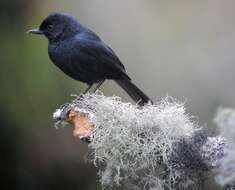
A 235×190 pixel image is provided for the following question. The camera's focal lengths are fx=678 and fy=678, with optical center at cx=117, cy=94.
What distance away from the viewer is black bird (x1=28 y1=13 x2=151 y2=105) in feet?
15.9

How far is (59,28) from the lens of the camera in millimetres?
4965

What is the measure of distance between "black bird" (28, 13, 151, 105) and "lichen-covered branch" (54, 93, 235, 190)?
1.55m

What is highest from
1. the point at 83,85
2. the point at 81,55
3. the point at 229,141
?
the point at 83,85

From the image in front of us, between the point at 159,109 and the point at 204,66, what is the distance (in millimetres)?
3141

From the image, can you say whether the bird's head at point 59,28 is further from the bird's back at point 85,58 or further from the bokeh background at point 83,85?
the bokeh background at point 83,85

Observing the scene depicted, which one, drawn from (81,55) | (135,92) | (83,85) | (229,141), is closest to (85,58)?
(81,55)

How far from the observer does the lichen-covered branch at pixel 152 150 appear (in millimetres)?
2992

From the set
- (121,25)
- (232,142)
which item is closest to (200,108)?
(121,25)

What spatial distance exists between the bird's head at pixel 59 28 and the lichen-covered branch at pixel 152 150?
1.78 meters

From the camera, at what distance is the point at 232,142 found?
8.23 feet

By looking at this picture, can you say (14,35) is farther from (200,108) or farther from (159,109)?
(159,109)

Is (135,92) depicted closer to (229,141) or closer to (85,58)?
(85,58)

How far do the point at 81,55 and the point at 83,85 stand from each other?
1.28m

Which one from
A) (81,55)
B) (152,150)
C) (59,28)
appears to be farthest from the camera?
(59,28)
